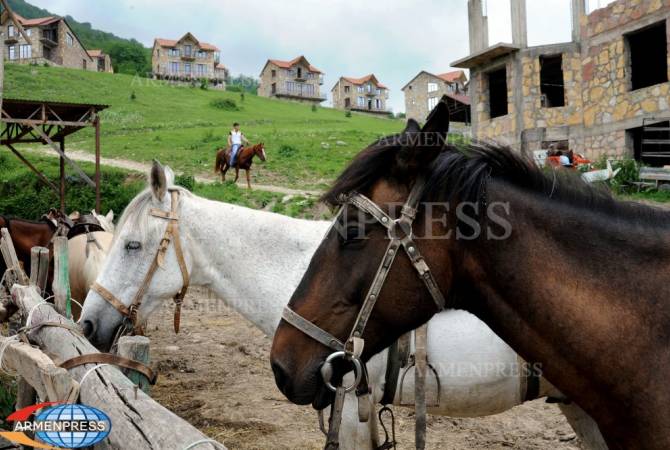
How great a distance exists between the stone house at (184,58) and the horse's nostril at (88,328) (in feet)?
267

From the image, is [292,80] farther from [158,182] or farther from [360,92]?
[158,182]

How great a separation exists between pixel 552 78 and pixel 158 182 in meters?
21.2

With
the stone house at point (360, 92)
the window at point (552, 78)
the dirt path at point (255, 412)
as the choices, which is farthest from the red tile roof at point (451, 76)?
the dirt path at point (255, 412)

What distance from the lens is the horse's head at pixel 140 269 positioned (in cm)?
321

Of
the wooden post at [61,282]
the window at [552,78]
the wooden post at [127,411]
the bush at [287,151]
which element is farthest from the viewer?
the bush at [287,151]

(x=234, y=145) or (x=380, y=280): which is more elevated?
(x=234, y=145)

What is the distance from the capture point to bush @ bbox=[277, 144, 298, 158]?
21.3m

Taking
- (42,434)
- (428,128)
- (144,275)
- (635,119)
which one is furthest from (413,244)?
(635,119)

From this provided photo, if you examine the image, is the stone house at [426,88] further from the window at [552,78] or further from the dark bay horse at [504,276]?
the dark bay horse at [504,276]

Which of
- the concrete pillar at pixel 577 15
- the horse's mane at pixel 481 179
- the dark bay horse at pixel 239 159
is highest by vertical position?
the concrete pillar at pixel 577 15

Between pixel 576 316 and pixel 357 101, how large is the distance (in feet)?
301

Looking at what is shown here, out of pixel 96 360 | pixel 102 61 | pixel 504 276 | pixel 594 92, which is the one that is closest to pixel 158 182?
pixel 96 360

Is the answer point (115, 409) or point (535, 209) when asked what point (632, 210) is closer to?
point (535, 209)

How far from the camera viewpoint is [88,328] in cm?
321
